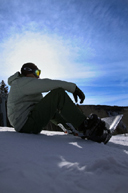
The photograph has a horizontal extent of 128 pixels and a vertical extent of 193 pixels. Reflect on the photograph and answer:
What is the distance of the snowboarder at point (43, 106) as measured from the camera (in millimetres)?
1950

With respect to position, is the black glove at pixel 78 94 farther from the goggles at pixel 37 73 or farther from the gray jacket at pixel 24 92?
the goggles at pixel 37 73

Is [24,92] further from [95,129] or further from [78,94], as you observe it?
[95,129]

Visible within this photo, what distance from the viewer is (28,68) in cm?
234

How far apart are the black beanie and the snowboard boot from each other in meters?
1.16

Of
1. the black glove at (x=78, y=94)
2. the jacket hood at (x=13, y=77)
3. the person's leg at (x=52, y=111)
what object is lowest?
the person's leg at (x=52, y=111)

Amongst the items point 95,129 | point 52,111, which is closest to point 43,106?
point 52,111

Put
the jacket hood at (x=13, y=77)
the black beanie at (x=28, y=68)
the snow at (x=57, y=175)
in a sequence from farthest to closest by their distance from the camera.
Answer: the black beanie at (x=28, y=68) → the jacket hood at (x=13, y=77) → the snow at (x=57, y=175)

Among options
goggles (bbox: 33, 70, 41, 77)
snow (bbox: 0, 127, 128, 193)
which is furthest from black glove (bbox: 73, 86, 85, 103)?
snow (bbox: 0, 127, 128, 193)

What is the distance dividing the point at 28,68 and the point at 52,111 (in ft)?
2.67

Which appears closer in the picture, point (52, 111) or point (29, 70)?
point (52, 111)

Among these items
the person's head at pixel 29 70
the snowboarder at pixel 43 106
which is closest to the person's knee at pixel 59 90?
the snowboarder at pixel 43 106

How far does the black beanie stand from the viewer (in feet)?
7.69

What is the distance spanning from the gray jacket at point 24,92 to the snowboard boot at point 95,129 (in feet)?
1.60

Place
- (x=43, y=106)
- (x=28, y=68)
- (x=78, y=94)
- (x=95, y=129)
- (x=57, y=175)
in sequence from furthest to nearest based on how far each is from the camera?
(x=28, y=68)
(x=78, y=94)
(x=43, y=106)
(x=95, y=129)
(x=57, y=175)
